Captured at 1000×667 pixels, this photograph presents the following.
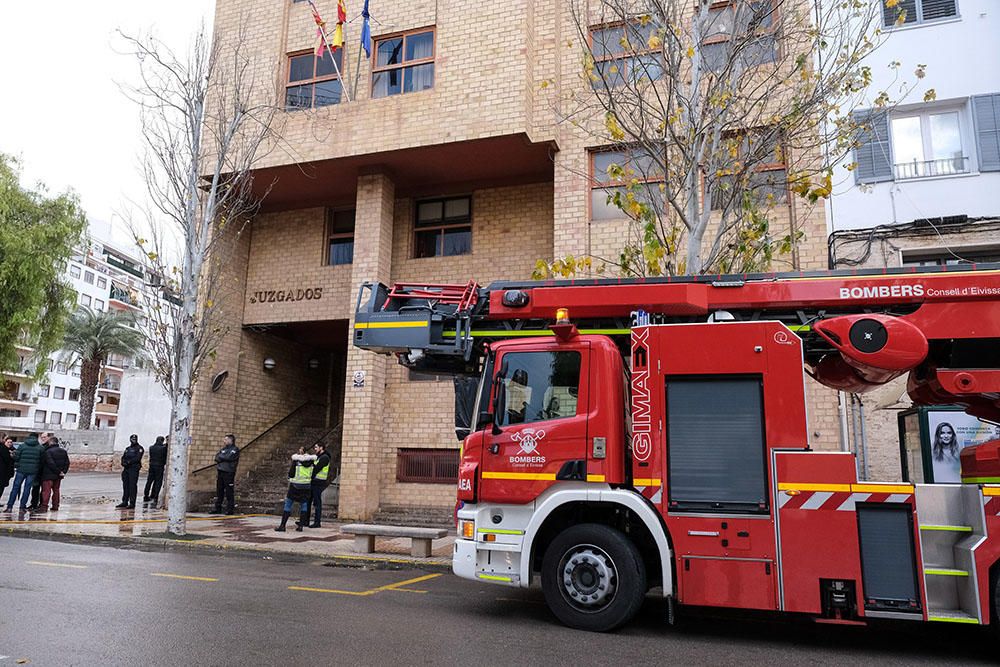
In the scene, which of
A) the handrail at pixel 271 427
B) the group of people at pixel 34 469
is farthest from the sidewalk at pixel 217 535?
the handrail at pixel 271 427

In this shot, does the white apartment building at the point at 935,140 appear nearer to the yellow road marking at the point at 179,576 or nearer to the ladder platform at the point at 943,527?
the ladder platform at the point at 943,527

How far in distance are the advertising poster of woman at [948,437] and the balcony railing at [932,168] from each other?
4.50 metres

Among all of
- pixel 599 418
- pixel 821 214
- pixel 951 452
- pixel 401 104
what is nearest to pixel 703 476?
pixel 599 418

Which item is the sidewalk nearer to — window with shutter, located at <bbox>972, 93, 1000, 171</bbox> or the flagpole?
the flagpole

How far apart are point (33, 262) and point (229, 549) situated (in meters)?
16.4

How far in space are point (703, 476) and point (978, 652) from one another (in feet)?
8.62

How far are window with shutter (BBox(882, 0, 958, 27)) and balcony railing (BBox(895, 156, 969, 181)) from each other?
2.70m

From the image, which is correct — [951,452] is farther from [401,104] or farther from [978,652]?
[401,104]

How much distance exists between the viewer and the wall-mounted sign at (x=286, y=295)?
58.2 feet

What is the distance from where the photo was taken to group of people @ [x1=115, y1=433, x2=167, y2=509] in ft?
54.5

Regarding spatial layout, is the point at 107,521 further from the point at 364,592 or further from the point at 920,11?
the point at 920,11

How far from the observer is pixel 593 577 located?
6.38 metres

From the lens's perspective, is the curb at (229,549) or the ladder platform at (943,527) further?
the curb at (229,549)

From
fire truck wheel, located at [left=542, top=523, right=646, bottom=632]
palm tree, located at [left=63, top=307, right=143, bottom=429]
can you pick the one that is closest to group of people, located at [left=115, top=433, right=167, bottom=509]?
fire truck wheel, located at [left=542, top=523, right=646, bottom=632]
